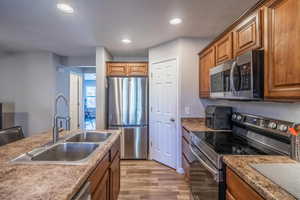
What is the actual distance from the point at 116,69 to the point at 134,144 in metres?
1.69

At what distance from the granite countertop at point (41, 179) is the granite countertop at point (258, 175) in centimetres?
93

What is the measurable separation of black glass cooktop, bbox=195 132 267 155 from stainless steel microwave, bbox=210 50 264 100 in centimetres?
45

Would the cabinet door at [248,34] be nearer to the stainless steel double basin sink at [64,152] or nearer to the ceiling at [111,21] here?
the ceiling at [111,21]

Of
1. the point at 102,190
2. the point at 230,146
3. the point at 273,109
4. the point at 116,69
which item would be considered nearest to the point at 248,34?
the point at 273,109

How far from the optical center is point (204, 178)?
1.75m

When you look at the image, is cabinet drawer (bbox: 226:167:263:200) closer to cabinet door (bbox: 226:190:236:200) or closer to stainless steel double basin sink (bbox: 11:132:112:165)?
cabinet door (bbox: 226:190:236:200)

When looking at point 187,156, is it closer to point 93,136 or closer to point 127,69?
point 93,136

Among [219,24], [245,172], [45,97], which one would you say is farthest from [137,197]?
[45,97]

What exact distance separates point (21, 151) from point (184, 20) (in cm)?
239

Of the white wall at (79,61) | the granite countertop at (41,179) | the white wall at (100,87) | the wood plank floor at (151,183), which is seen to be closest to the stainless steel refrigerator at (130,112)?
the white wall at (100,87)

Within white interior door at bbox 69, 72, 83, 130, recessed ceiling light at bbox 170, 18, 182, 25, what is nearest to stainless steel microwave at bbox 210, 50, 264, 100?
recessed ceiling light at bbox 170, 18, 182, 25

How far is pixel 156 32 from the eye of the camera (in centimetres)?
300

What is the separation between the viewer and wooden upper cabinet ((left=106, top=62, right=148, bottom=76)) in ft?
13.3

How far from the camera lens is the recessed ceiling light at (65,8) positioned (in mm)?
2105
